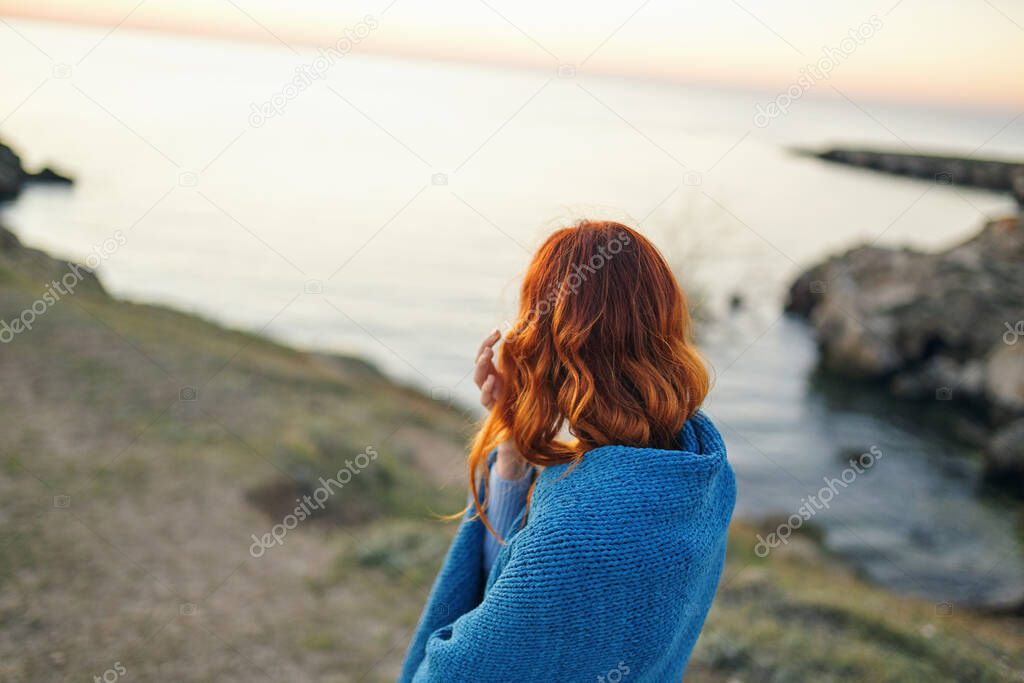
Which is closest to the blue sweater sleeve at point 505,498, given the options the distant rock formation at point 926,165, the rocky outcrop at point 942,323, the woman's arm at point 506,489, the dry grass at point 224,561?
the woman's arm at point 506,489

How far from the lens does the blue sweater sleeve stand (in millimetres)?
1894

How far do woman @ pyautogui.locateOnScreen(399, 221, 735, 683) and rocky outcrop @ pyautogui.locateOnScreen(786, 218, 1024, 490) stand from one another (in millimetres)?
16325

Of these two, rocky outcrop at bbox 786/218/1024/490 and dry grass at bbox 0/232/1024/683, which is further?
rocky outcrop at bbox 786/218/1024/490

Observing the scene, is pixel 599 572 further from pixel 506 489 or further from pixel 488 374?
pixel 488 374

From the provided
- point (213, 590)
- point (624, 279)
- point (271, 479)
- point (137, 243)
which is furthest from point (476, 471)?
point (137, 243)

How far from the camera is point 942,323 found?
57.7ft

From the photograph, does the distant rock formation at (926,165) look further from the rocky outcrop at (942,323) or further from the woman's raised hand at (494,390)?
the woman's raised hand at (494,390)

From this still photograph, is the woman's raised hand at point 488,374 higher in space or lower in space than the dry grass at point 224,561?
higher

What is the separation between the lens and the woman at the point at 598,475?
1.53 m

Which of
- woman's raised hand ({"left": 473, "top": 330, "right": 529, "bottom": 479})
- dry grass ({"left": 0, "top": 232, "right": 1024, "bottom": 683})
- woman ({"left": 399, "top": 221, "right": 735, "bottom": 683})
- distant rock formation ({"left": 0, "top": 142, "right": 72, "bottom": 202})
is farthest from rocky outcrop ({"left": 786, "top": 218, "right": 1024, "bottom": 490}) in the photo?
distant rock formation ({"left": 0, "top": 142, "right": 72, "bottom": 202})

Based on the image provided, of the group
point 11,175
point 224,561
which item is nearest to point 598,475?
point 224,561

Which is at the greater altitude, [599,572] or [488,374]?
[488,374]

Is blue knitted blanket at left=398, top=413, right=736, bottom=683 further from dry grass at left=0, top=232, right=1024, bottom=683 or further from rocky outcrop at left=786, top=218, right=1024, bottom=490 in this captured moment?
rocky outcrop at left=786, top=218, right=1024, bottom=490

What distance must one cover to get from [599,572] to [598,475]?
0.21 metres
